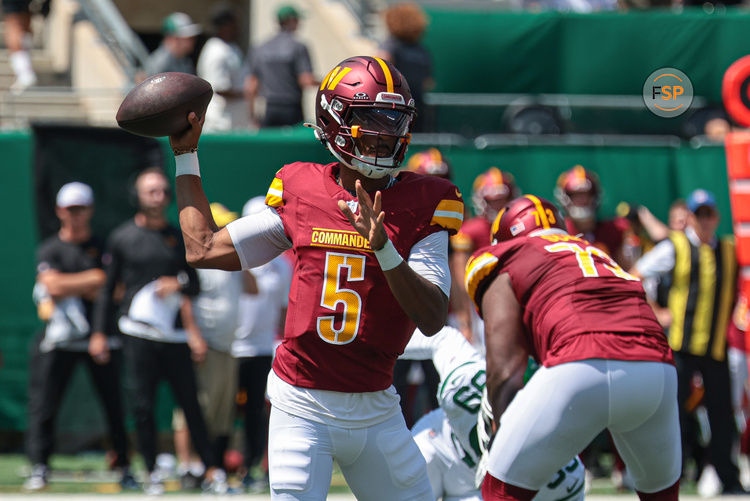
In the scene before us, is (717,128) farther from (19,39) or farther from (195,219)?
(195,219)

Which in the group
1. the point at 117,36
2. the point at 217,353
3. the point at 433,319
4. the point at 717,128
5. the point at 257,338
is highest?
the point at 117,36

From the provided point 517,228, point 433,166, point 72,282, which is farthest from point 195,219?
point 72,282

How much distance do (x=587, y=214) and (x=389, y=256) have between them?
500 cm

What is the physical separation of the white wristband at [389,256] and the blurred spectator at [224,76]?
696cm

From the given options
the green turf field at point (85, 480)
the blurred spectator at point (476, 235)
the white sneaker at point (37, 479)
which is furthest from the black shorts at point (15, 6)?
the white sneaker at point (37, 479)

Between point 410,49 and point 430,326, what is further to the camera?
point 410,49

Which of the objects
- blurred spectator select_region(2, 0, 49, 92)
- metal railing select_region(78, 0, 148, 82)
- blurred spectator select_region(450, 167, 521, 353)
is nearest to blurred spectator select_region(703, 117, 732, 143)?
blurred spectator select_region(450, 167, 521, 353)

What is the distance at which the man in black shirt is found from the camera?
25.4 feet

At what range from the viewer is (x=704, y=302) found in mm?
8117

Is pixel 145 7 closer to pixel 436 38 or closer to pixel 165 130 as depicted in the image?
pixel 436 38

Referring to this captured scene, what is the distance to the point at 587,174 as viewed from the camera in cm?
843

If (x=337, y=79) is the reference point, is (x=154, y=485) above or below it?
below

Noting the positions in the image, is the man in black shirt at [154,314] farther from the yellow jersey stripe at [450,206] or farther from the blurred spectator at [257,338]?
the yellow jersey stripe at [450,206]

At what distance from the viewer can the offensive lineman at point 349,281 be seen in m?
3.68
